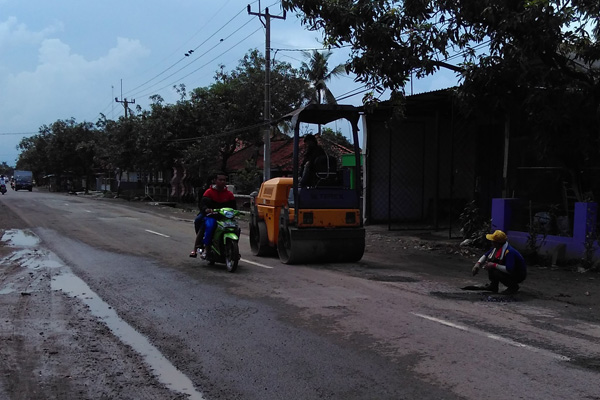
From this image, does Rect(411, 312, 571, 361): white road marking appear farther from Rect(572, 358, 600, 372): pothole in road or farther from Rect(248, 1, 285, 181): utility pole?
Rect(248, 1, 285, 181): utility pole

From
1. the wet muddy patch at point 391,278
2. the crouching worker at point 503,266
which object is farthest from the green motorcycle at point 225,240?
the crouching worker at point 503,266

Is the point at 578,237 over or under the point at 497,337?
over

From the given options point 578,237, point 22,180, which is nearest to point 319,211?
point 578,237

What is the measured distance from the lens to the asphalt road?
406 centimetres

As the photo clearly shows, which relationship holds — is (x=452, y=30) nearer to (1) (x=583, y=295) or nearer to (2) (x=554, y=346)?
(1) (x=583, y=295)

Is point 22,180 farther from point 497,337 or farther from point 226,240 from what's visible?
point 497,337

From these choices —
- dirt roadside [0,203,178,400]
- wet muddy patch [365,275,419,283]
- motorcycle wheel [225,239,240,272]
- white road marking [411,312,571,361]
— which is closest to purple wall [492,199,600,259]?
wet muddy patch [365,275,419,283]

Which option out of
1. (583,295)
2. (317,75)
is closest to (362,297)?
(583,295)

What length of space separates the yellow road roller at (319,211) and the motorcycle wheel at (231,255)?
1155mm

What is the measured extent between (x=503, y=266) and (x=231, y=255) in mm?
4617

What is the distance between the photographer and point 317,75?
3231 cm

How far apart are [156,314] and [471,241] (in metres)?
8.73

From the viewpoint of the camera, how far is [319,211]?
974 cm

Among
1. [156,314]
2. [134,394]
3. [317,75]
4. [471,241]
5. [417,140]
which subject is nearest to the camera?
[134,394]
